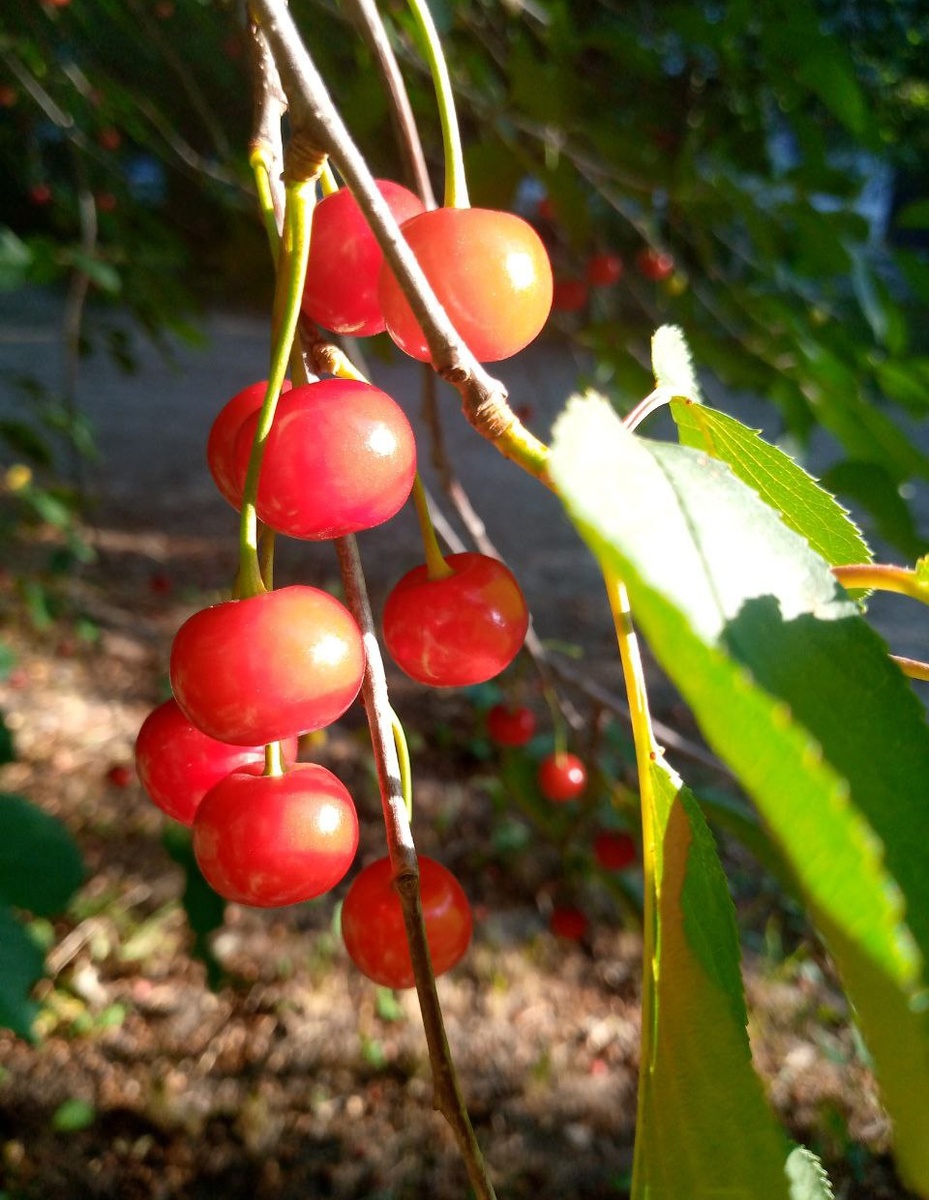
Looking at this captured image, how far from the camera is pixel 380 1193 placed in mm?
1511

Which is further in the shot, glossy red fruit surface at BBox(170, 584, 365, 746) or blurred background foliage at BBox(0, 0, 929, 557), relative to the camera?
blurred background foliage at BBox(0, 0, 929, 557)

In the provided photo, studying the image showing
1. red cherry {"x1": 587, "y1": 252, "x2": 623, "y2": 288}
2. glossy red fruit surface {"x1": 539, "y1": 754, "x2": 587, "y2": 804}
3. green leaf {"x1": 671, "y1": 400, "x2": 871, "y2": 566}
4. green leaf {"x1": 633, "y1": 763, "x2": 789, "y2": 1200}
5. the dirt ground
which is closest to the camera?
green leaf {"x1": 633, "y1": 763, "x2": 789, "y2": 1200}

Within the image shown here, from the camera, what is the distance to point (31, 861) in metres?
0.77

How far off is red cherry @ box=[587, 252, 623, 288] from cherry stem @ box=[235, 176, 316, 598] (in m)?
1.71

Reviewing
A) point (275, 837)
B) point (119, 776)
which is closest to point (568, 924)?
point (119, 776)

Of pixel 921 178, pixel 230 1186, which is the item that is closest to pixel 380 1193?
pixel 230 1186

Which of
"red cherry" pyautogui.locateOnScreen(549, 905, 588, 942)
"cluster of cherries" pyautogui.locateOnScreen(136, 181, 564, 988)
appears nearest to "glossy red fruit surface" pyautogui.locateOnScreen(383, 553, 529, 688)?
"cluster of cherries" pyautogui.locateOnScreen(136, 181, 564, 988)

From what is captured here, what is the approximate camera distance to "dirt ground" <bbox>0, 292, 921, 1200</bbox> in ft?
5.07

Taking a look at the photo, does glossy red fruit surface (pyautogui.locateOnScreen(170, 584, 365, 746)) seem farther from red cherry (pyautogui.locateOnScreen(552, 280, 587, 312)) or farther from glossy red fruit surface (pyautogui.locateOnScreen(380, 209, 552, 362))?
red cherry (pyautogui.locateOnScreen(552, 280, 587, 312))

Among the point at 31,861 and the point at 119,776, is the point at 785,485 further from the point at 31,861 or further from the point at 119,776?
the point at 119,776

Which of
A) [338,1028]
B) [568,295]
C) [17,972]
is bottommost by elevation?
[338,1028]

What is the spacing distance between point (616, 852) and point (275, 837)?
3.46 ft

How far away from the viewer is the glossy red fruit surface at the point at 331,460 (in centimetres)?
Answer: 40

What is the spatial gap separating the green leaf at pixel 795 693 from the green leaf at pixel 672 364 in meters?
0.12
